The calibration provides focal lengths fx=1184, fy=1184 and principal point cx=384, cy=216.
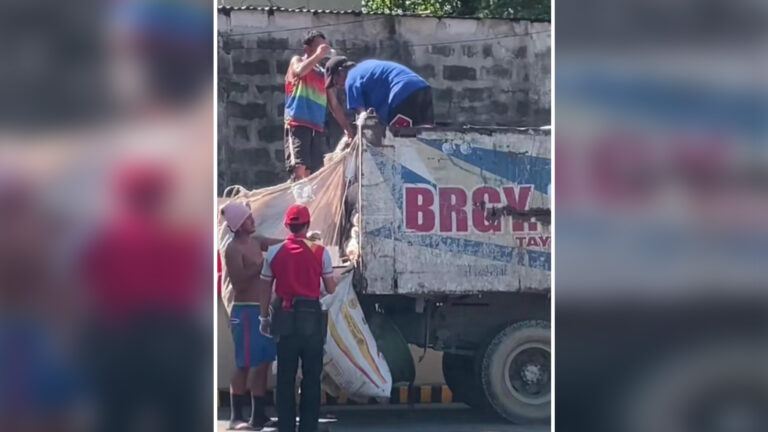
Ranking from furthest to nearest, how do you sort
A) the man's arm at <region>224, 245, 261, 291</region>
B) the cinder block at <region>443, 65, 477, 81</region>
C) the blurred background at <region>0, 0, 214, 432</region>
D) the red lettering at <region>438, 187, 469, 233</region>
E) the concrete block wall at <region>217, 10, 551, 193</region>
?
the cinder block at <region>443, 65, 477, 81</region>, the concrete block wall at <region>217, 10, 551, 193</region>, the red lettering at <region>438, 187, 469, 233</region>, the man's arm at <region>224, 245, 261, 291</region>, the blurred background at <region>0, 0, 214, 432</region>

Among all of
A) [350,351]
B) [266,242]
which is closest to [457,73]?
[266,242]

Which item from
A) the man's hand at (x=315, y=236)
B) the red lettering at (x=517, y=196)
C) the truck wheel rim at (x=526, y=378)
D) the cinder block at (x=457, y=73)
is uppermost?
the cinder block at (x=457, y=73)

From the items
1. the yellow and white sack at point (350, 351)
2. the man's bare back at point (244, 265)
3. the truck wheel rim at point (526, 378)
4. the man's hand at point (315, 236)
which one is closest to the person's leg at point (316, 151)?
the man's hand at point (315, 236)

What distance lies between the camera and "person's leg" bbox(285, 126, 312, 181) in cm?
854

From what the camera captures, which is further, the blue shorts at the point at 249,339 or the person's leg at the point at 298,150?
the person's leg at the point at 298,150

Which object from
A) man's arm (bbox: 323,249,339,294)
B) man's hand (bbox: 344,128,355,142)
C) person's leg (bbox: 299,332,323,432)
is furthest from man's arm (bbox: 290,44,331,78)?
person's leg (bbox: 299,332,323,432)

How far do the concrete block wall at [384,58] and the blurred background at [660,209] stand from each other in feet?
18.2

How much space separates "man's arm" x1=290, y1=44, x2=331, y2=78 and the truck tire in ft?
7.83

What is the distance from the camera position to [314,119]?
8.58 m

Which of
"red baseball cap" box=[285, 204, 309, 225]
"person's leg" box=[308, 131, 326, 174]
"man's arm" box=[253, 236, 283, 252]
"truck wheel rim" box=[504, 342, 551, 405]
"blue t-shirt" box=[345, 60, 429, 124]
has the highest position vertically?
"blue t-shirt" box=[345, 60, 429, 124]

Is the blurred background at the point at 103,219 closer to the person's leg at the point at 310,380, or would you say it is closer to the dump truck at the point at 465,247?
the person's leg at the point at 310,380

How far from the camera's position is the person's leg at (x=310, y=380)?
25.0 feet

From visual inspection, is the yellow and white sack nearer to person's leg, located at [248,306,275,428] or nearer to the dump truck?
the dump truck

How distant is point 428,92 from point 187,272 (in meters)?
6.11
